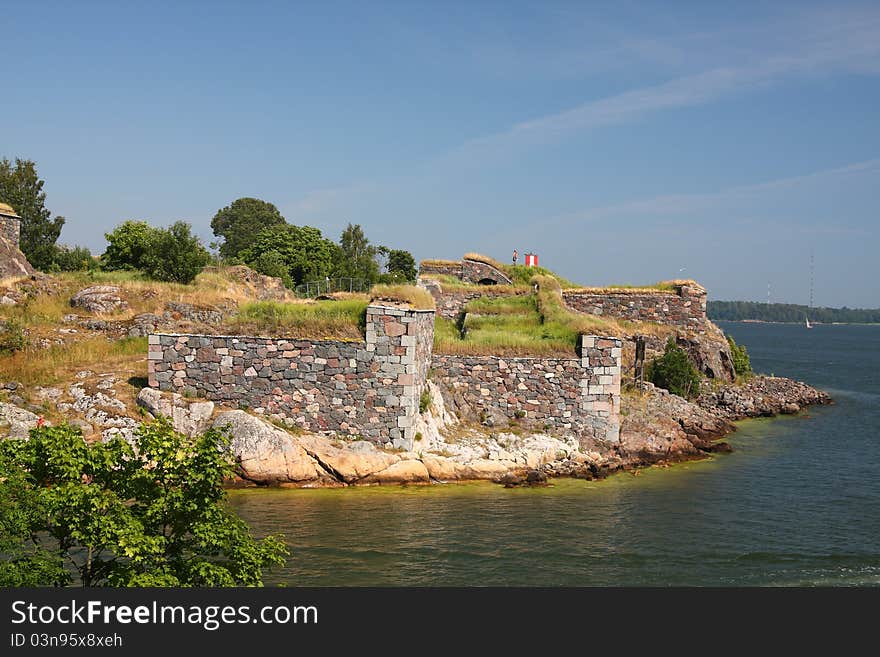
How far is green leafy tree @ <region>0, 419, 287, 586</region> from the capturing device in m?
9.66

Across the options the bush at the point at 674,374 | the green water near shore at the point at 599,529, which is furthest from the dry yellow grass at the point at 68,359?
the bush at the point at 674,374

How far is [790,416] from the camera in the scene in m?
41.2

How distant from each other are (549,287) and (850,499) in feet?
Answer: 69.4

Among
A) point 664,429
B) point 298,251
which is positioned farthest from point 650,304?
point 298,251

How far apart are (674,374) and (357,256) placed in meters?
49.3

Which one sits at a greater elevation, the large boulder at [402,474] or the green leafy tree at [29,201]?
the green leafy tree at [29,201]

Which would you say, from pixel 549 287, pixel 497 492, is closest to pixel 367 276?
pixel 549 287

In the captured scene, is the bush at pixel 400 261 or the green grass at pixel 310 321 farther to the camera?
the bush at pixel 400 261

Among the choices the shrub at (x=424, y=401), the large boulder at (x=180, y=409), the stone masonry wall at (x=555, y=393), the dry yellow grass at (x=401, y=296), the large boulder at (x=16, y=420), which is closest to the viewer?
the large boulder at (x=16, y=420)

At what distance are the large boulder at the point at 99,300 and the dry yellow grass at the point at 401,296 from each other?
1270cm

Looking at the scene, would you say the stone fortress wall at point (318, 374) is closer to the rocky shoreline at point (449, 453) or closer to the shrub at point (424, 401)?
the shrub at point (424, 401)

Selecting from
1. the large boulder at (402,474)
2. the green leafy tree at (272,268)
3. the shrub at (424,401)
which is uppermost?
the green leafy tree at (272,268)

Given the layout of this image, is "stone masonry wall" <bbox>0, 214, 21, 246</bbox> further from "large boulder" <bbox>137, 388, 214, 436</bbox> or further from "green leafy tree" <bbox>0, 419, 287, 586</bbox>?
"green leafy tree" <bbox>0, 419, 287, 586</bbox>

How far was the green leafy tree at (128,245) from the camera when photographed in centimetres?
4159
